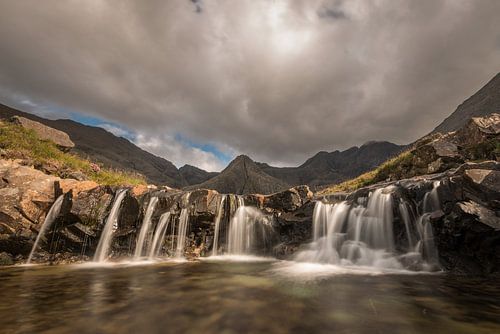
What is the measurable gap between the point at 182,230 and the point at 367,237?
37.3 feet

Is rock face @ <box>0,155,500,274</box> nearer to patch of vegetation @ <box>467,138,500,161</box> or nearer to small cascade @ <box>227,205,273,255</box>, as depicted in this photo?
small cascade @ <box>227,205,273,255</box>

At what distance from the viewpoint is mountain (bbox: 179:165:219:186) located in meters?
112

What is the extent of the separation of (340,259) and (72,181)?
1728 cm

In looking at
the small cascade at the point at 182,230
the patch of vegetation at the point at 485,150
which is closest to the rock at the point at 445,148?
the patch of vegetation at the point at 485,150

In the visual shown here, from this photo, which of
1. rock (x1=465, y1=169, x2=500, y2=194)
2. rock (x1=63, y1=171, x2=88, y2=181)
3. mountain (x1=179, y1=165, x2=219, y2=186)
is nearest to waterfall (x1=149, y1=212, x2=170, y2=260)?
rock (x1=63, y1=171, x2=88, y2=181)

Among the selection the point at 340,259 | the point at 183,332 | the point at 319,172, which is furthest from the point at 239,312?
the point at 319,172

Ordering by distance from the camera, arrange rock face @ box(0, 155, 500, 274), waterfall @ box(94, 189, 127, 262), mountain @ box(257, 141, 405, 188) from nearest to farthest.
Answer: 1. rock face @ box(0, 155, 500, 274)
2. waterfall @ box(94, 189, 127, 262)
3. mountain @ box(257, 141, 405, 188)

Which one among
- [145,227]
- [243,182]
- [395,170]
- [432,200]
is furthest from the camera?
[243,182]

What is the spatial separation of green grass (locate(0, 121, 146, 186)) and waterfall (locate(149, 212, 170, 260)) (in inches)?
252

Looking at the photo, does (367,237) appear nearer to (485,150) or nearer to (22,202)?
(485,150)

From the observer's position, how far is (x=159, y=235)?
52.3 ft

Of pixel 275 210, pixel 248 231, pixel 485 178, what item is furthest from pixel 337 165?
pixel 485 178

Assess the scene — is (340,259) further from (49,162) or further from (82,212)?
(49,162)

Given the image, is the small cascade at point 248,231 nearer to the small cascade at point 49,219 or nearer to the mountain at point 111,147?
the small cascade at point 49,219
